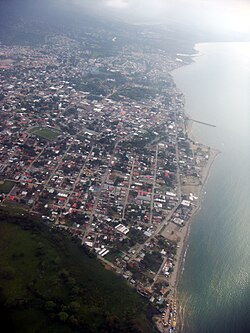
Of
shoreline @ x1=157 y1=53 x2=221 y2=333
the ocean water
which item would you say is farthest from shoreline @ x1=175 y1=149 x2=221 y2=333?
the ocean water

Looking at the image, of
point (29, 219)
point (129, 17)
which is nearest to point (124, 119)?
point (29, 219)

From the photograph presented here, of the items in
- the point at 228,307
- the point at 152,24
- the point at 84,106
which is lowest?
the point at 228,307

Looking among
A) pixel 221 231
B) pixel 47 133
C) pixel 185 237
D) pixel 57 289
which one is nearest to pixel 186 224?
pixel 185 237

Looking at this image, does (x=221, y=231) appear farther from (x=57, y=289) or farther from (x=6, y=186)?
(x=6, y=186)

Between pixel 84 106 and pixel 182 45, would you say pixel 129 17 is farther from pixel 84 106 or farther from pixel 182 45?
pixel 84 106

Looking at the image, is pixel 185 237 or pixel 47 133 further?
pixel 47 133

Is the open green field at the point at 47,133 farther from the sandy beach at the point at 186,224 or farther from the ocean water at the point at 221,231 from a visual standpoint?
the ocean water at the point at 221,231

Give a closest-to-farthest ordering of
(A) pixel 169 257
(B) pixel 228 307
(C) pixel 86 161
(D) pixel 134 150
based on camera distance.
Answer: (B) pixel 228 307 < (A) pixel 169 257 < (C) pixel 86 161 < (D) pixel 134 150

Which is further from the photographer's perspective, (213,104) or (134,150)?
(213,104)
